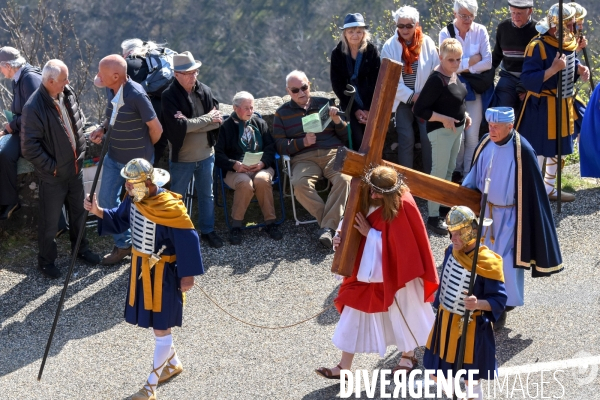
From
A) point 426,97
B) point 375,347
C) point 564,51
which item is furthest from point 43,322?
point 564,51

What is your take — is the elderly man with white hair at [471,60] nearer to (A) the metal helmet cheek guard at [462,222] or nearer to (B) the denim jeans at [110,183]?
(B) the denim jeans at [110,183]

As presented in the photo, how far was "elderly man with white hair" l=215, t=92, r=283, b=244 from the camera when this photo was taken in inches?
336

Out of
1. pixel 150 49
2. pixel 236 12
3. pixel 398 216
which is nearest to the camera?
pixel 398 216

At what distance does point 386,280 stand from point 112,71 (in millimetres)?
3093

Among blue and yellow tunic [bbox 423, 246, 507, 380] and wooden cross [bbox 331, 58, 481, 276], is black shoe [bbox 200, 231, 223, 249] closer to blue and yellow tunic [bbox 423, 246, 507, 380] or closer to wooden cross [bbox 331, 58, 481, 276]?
wooden cross [bbox 331, 58, 481, 276]

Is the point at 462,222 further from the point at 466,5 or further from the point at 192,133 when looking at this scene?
the point at 466,5

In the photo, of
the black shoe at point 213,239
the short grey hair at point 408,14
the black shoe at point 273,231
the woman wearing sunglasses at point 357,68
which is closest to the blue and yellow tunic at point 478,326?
the black shoe at point 273,231

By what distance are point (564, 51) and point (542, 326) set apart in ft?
9.20

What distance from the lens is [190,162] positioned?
8.40 meters

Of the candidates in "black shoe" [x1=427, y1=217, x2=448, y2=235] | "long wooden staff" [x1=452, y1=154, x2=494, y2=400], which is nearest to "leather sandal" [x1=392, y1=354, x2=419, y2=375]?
"long wooden staff" [x1=452, y1=154, x2=494, y2=400]

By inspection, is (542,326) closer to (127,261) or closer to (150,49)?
(127,261)

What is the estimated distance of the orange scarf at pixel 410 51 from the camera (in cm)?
870

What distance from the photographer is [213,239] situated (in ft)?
27.8

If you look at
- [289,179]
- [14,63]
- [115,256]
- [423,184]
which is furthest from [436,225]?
[14,63]
